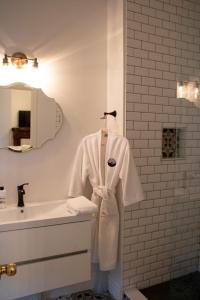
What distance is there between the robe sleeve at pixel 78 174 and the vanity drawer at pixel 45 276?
54cm

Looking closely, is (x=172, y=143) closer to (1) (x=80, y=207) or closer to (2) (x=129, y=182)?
(2) (x=129, y=182)

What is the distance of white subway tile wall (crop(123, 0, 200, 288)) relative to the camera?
2.30 metres

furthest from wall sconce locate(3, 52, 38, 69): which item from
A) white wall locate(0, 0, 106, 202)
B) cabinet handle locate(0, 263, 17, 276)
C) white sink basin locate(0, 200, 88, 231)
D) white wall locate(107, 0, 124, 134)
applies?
cabinet handle locate(0, 263, 17, 276)

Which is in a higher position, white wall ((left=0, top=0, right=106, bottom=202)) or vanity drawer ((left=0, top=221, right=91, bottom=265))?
white wall ((left=0, top=0, right=106, bottom=202))

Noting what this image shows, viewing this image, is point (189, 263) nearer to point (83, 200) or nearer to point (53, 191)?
point (83, 200)

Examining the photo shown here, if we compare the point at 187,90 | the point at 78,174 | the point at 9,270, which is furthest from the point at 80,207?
the point at 187,90

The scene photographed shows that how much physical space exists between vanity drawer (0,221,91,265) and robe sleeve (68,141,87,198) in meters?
0.37

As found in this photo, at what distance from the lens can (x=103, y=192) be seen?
2.24 meters

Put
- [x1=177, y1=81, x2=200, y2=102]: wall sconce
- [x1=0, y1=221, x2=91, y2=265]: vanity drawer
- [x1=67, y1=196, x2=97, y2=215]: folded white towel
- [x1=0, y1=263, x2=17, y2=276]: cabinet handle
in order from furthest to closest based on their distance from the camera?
1. [x1=177, y1=81, x2=200, y2=102]: wall sconce
2. [x1=67, y1=196, x2=97, y2=215]: folded white towel
3. [x1=0, y1=221, x2=91, y2=265]: vanity drawer
4. [x1=0, y1=263, x2=17, y2=276]: cabinet handle

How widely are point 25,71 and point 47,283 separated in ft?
5.41

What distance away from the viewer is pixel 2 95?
6.80 feet

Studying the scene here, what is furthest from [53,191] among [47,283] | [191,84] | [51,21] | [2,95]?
[191,84]

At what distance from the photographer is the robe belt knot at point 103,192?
2.24 m

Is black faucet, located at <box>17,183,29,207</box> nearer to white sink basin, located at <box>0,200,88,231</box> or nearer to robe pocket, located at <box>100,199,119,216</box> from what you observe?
white sink basin, located at <box>0,200,88,231</box>
